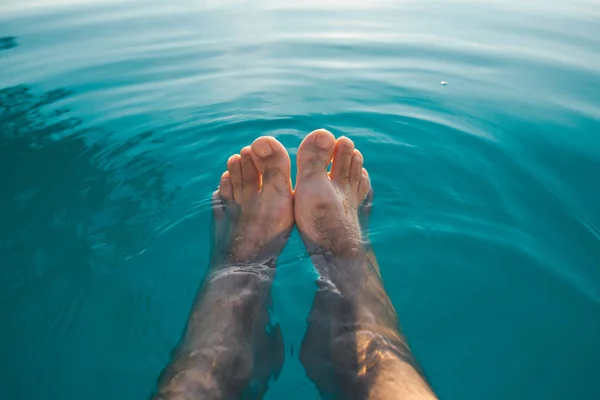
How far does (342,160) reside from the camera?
1.95 meters

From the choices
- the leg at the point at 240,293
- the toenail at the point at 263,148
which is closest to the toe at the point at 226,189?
the leg at the point at 240,293

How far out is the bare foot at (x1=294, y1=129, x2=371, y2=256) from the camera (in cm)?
174

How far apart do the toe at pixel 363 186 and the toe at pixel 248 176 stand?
52 cm

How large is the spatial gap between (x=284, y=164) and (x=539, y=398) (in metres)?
1.31

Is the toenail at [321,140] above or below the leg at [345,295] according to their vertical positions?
above

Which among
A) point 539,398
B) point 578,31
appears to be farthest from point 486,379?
point 578,31

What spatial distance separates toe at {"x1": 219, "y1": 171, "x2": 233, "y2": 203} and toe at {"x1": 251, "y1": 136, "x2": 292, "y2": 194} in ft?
0.59

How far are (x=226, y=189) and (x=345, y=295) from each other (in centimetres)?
87

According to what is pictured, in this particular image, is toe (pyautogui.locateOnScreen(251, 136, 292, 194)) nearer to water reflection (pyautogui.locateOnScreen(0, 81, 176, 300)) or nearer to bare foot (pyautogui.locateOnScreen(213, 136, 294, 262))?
bare foot (pyautogui.locateOnScreen(213, 136, 294, 262))

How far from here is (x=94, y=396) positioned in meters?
1.24

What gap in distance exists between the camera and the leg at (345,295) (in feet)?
3.92

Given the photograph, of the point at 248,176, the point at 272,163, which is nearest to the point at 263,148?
the point at 272,163

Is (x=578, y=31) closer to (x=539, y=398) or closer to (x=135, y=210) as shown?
(x=539, y=398)

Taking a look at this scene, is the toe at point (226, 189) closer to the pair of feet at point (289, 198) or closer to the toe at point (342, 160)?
the pair of feet at point (289, 198)
